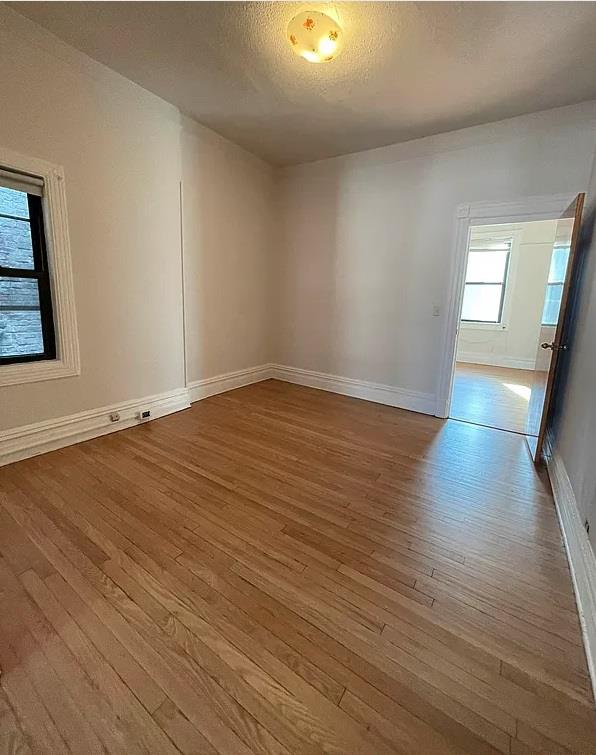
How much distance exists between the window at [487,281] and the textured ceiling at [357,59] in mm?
3949

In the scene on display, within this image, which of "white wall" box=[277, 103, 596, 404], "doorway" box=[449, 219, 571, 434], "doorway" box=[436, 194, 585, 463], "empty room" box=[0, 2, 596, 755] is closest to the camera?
"empty room" box=[0, 2, 596, 755]

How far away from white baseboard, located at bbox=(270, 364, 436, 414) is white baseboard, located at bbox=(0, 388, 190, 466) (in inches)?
74.6

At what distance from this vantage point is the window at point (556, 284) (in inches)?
111

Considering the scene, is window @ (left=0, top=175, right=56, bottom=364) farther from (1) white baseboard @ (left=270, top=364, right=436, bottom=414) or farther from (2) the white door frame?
(2) the white door frame

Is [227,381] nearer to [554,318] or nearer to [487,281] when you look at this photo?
[554,318]

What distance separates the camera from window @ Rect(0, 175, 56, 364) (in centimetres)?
253

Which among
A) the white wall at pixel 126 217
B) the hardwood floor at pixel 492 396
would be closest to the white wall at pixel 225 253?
the white wall at pixel 126 217

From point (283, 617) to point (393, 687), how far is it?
468mm

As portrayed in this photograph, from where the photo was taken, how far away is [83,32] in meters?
2.40

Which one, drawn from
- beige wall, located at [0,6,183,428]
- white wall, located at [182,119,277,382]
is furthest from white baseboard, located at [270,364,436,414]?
beige wall, located at [0,6,183,428]

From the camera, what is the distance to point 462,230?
365 cm

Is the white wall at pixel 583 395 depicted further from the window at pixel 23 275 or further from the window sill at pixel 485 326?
the window sill at pixel 485 326

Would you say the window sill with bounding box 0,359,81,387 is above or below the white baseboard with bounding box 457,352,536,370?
above

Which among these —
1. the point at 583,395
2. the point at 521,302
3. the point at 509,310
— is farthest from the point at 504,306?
the point at 583,395
